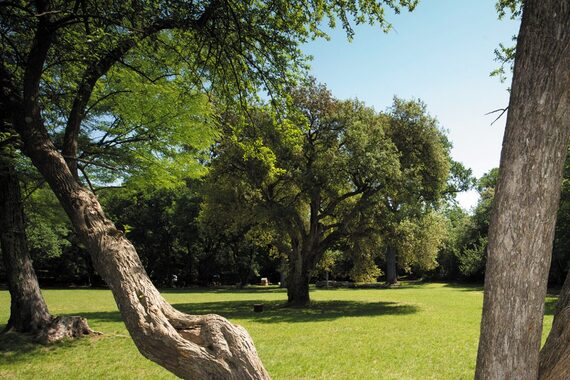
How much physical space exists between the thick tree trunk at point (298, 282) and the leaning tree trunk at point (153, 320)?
19069mm

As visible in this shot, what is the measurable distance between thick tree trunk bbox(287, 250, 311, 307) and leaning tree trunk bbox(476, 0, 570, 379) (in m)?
20.1

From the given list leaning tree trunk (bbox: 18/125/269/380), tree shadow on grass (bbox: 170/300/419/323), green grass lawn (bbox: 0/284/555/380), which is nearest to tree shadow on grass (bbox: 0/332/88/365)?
green grass lawn (bbox: 0/284/555/380)

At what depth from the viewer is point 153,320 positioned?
3.41 meters

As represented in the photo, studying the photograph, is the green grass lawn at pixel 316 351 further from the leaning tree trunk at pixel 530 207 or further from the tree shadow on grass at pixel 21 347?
the leaning tree trunk at pixel 530 207

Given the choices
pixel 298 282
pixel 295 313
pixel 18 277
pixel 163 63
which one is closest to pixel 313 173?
pixel 295 313

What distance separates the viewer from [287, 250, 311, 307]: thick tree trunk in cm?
2258

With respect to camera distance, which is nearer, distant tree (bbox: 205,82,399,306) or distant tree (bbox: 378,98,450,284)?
distant tree (bbox: 205,82,399,306)

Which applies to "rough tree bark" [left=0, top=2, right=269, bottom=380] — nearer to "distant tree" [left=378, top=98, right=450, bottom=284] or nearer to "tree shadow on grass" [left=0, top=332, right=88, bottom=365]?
"tree shadow on grass" [left=0, top=332, right=88, bottom=365]

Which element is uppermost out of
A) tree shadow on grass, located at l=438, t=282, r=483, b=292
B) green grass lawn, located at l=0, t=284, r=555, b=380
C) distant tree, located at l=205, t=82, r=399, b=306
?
distant tree, located at l=205, t=82, r=399, b=306

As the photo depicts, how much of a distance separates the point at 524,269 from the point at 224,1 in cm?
495

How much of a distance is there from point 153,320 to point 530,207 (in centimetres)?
281

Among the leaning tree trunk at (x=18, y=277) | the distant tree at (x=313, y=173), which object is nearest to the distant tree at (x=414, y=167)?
the distant tree at (x=313, y=173)

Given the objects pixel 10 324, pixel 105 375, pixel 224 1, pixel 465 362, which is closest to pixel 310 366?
pixel 465 362

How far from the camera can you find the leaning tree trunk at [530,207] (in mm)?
2553
